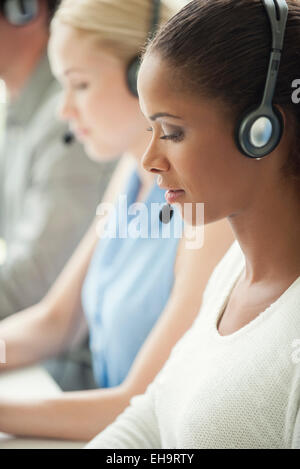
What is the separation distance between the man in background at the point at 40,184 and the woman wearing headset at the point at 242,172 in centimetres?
79

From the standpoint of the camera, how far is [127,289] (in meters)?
0.90

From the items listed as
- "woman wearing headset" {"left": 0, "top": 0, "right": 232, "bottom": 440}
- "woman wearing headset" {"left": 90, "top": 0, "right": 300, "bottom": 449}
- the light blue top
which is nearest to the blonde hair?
"woman wearing headset" {"left": 0, "top": 0, "right": 232, "bottom": 440}

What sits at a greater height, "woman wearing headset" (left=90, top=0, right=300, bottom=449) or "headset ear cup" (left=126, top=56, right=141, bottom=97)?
"headset ear cup" (left=126, top=56, right=141, bottom=97)

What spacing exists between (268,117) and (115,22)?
426 mm

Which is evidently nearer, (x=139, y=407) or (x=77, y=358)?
(x=139, y=407)

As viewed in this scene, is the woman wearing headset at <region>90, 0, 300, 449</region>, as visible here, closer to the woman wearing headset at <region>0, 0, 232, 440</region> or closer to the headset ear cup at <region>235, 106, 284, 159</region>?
the headset ear cup at <region>235, 106, 284, 159</region>

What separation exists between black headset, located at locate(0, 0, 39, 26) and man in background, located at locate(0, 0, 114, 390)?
0.17ft

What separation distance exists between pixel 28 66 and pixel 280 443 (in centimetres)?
113

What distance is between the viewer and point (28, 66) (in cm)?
144

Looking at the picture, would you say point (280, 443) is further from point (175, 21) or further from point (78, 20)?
point (78, 20)

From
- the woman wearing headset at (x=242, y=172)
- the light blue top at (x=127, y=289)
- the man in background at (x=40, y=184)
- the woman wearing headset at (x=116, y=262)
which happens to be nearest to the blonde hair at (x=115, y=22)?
the woman wearing headset at (x=116, y=262)

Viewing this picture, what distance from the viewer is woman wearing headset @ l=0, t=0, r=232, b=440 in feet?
2.62

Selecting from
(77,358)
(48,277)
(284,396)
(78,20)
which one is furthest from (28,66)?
(284,396)

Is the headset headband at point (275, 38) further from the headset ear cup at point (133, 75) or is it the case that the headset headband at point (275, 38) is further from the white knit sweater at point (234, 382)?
the headset ear cup at point (133, 75)
